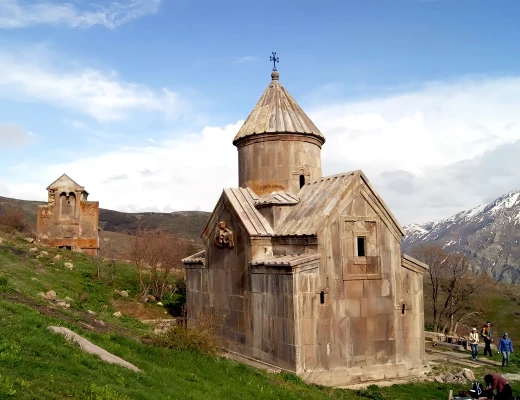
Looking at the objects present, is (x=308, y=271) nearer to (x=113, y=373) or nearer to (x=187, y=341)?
(x=187, y=341)

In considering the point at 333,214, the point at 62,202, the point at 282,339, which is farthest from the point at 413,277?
the point at 62,202

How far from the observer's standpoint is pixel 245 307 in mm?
10984

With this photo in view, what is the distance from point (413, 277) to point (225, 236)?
4.40 meters

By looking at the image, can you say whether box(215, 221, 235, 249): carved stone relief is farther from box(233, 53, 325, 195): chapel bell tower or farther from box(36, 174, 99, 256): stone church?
box(36, 174, 99, 256): stone church

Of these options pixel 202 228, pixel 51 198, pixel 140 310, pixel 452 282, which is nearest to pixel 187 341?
pixel 140 310

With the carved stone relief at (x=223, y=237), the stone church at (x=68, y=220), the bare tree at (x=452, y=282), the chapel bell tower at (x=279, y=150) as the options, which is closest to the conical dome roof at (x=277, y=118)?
the chapel bell tower at (x=279, y=150)

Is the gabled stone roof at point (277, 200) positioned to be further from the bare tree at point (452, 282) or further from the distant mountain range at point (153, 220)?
the distant mountain range at point (153, 220)

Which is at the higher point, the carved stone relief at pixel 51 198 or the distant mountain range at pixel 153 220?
the distant mountain range at pixel 153 220

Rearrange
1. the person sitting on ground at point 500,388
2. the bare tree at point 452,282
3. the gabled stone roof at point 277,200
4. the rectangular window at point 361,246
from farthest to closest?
1. the bare tree at point 452,282
2. the gabled stone roof at point 277,200
3. the rectangular window at point 361,246
4. the person sitting on ground at point 500,388

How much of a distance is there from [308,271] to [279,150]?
12.9ft

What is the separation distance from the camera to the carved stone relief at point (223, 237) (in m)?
11.6

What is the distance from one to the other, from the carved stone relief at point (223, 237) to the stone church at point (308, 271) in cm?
4

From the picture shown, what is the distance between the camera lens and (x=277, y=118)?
12.6m

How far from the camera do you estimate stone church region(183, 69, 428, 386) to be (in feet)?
31.2
